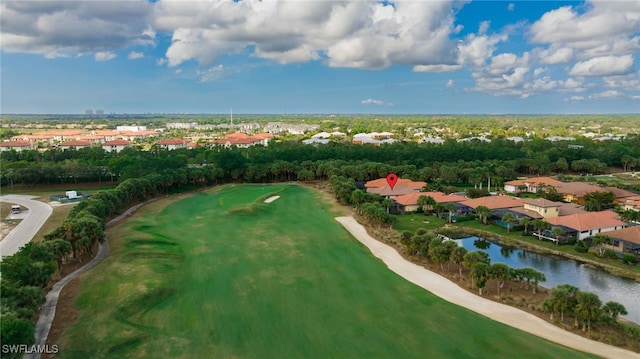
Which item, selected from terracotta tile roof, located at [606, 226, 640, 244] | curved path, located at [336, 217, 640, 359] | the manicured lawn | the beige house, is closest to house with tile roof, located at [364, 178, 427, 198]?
the manicured lawn

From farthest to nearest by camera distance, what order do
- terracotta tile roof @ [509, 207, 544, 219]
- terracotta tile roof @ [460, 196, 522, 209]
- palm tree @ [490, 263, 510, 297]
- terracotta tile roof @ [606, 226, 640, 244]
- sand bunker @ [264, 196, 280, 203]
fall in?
sand bunker @ [264, 196, 280, 203], terracotta tile roof @ [460, 196, 522, 209], terracotta tile roof @ [509, 207, 544, 219], terracotta tile roof @ [606, 226, 640, 244], palm tree @ [490, 263, 510, 297]

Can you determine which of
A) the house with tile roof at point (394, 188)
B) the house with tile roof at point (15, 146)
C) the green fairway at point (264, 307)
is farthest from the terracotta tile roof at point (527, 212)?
the house with tile roof at point (15, 146)

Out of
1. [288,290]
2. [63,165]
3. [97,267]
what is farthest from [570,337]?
[63,165]

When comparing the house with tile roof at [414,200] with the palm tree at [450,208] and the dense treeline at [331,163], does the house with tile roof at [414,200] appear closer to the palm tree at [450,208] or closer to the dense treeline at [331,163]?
the palm tree at [450,208]

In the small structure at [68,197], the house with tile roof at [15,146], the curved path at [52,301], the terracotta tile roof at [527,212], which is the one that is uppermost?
the house with tile roof at [15,146]

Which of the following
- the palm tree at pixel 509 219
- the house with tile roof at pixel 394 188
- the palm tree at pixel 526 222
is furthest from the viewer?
the house with tile roof at pixel 394 188

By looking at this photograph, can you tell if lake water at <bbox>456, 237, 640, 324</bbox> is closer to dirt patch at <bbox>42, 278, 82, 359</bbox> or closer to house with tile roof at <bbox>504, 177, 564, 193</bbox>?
house with tile roof at <bbox>504, 177, 564, 193</bbox>
